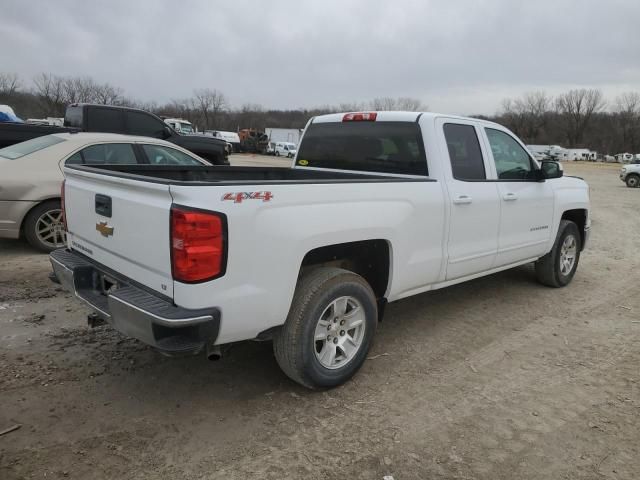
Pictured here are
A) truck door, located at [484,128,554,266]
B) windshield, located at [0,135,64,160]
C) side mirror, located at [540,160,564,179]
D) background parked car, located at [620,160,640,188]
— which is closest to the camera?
truck door, located at [484,128,554,266]

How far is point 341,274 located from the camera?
3402 mm

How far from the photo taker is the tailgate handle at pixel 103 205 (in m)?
3.14

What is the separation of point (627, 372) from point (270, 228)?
10.1 ft

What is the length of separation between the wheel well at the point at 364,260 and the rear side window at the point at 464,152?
3.45ft

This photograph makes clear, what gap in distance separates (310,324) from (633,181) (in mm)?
28476

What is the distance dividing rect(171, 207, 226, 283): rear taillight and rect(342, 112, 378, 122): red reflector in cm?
244

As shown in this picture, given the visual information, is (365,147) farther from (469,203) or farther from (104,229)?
(104,229)

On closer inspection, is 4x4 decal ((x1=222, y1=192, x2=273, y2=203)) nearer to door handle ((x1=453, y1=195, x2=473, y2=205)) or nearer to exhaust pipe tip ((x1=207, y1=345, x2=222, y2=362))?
exhaust pipe tip ((x1=207, y1=345, x2=222, y2=362))

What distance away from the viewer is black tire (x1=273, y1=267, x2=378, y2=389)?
318 cm

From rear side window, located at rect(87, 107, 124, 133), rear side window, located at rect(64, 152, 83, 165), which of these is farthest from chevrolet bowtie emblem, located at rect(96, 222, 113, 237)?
rear side window, located at rect(87, 107, 124, 133)

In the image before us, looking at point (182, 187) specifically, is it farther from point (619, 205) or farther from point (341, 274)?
point (619, 205)

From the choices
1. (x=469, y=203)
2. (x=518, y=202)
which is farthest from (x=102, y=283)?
(x=518, y=202)

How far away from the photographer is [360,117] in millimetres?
4777

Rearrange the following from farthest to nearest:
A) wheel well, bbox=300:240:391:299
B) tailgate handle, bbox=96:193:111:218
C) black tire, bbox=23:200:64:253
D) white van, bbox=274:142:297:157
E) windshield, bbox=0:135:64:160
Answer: white van, bbox=274:142:297:157
windshield, bbox=0:135:64:160
black tire, bbox=23:200:64:253
wheel well, bbox=300:240:391:299
tailgate handle, bbox=96:193:111:218
